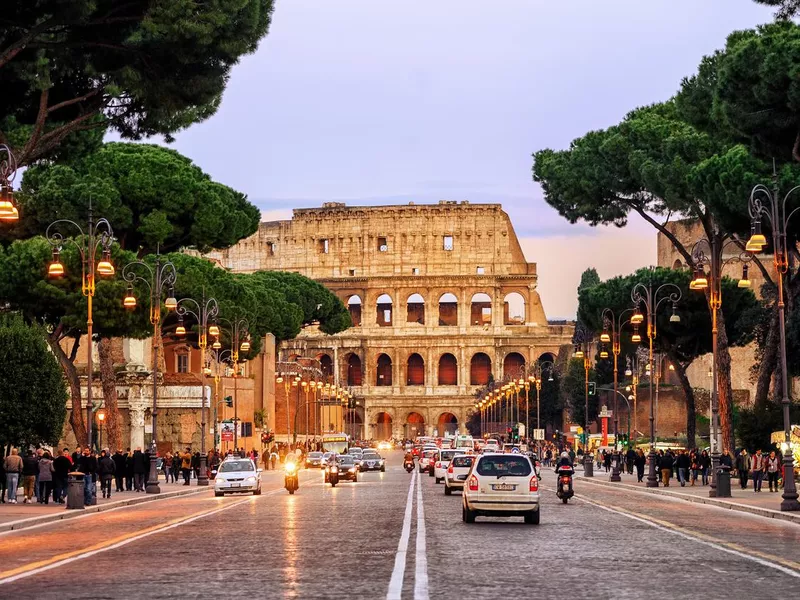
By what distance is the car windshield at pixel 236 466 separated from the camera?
44.2 m

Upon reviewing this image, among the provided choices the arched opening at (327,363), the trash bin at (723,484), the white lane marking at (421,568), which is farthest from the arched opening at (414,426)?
the white lane marking at (421,568)

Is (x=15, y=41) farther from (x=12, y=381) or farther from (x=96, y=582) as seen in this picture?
(x=12, y=381)

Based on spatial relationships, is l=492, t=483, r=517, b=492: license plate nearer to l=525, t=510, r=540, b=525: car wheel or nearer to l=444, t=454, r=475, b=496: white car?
l=525, t=510, r=540, b=525: car wheel

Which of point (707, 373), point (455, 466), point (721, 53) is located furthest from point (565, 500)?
point (707, 373)

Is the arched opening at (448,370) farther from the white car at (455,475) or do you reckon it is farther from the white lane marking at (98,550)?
the white lane marking at (98,550)

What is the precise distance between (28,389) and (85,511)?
1025 centimetres

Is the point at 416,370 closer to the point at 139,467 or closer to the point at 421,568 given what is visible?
the point at 139,467

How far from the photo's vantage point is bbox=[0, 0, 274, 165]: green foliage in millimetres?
25422

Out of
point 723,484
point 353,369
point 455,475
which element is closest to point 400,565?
point 723,484

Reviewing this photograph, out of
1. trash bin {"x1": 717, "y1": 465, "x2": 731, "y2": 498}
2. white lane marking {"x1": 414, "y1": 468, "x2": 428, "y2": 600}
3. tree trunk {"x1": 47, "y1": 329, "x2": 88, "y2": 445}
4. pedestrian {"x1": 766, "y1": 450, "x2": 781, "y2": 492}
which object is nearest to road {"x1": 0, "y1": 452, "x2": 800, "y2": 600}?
white lane marking {"x1": 414, "y1": 468, "x2": 428, "y2": 600}

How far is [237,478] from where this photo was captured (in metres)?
43.5

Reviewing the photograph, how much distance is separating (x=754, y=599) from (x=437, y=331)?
154 meters

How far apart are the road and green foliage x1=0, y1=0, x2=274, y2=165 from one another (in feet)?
27.3

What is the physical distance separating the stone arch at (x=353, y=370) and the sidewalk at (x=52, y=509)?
4859 inches
